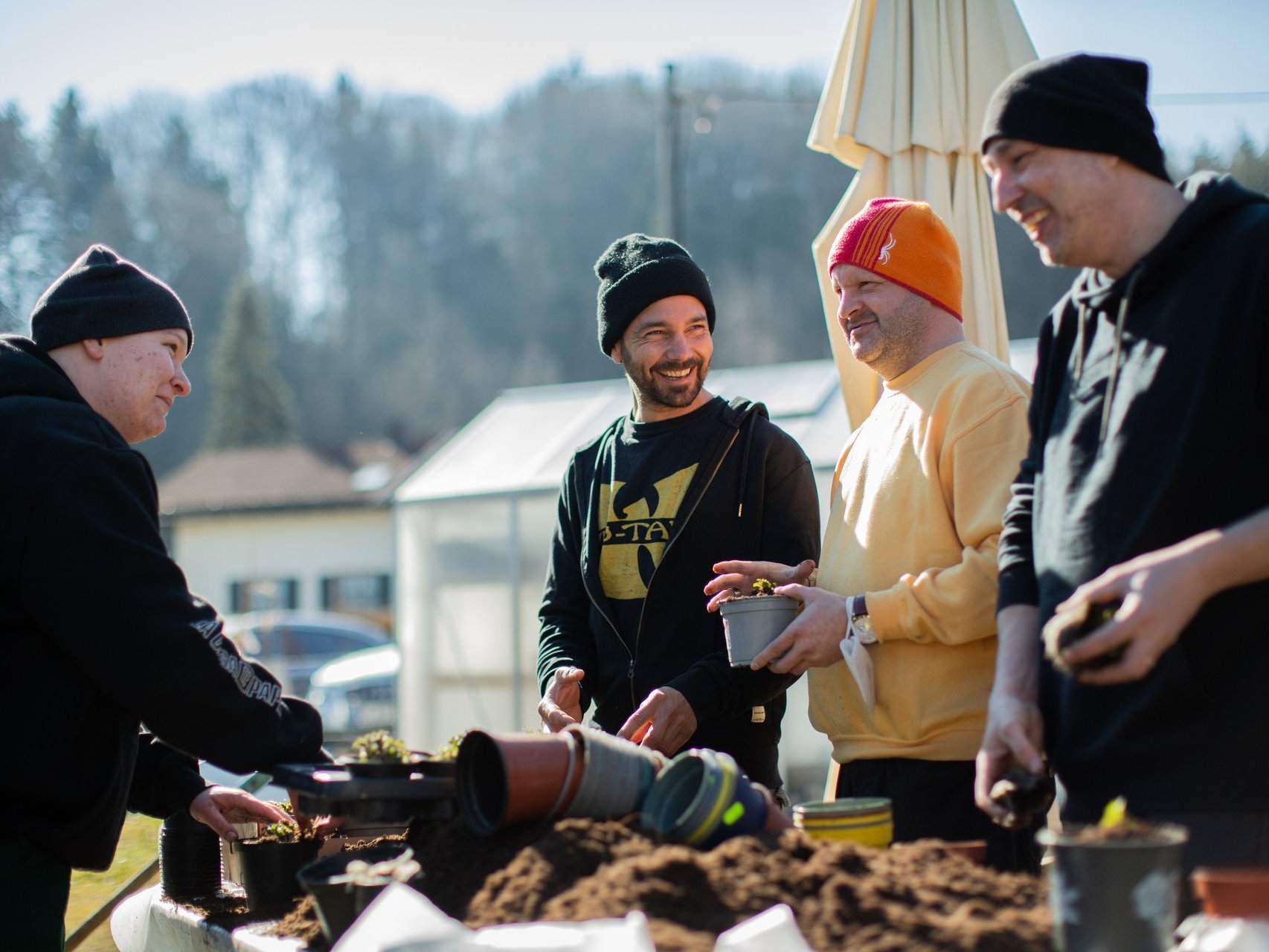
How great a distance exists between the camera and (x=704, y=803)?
2100 millimetres

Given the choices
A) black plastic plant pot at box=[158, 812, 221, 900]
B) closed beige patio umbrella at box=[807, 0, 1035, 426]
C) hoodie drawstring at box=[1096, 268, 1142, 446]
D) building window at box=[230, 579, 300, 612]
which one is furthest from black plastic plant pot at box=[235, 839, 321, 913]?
building window at box=[230, 579, 300, 612]

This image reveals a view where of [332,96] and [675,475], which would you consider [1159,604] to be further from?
[332,96]

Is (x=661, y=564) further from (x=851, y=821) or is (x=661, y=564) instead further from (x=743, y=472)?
(x=851, y=821)

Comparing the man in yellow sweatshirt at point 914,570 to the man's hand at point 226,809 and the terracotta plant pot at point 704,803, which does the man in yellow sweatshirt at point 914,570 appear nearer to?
the terracotta plant pot at point 704,803

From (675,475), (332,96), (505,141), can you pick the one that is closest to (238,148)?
(332,96)

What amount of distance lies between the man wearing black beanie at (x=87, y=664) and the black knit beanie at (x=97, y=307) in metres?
0.19

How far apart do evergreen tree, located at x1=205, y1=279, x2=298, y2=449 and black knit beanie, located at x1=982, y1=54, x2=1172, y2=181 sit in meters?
51.3

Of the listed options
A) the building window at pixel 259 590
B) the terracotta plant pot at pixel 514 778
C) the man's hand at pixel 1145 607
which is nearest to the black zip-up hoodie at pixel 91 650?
the terracotta plant pot at pixel 514 778

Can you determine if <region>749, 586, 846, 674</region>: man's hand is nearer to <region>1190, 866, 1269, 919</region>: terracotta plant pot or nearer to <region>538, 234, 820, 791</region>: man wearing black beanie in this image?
<region>538, 234, 820, 791</region>: man wearing black beanie

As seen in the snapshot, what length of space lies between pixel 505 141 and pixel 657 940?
71733 millimetres

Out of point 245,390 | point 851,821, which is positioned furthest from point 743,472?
point 245,390

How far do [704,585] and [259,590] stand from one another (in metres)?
30.1

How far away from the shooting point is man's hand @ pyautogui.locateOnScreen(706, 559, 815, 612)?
2.83 m

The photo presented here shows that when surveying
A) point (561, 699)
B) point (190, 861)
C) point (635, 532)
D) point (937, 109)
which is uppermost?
point (937, 109)
